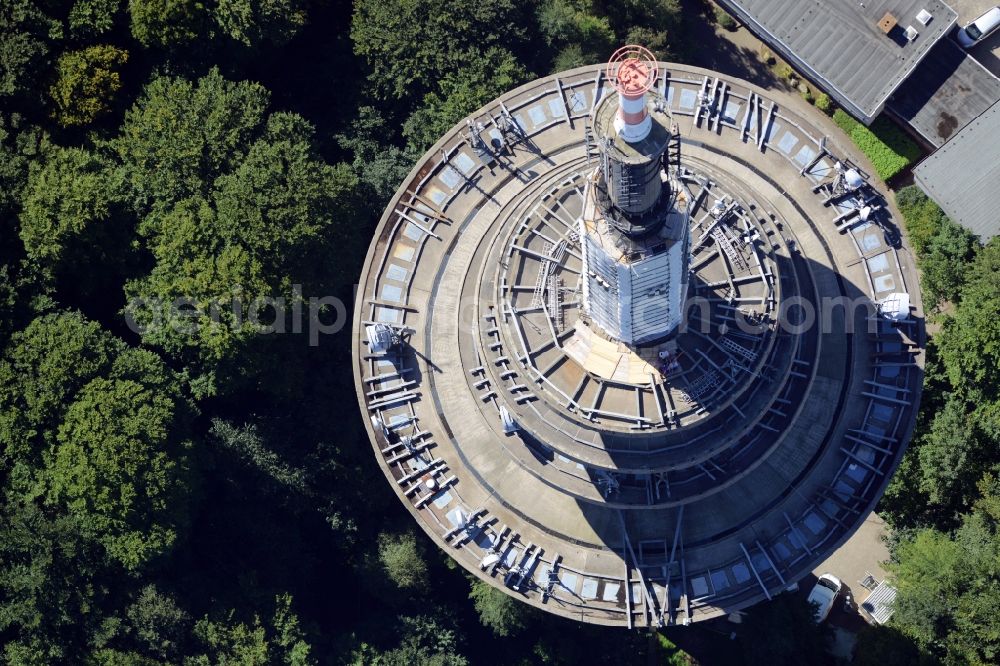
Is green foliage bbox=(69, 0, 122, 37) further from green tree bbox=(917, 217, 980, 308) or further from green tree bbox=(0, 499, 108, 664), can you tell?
green tree bbox=(917, 217, 980, 308)

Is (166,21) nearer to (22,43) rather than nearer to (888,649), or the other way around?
(22,43)

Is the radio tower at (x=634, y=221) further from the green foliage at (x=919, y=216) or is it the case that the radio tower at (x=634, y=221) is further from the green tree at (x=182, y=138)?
the green tree at (x=182, y=138)

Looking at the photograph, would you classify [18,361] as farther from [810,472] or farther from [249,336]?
[810,472]

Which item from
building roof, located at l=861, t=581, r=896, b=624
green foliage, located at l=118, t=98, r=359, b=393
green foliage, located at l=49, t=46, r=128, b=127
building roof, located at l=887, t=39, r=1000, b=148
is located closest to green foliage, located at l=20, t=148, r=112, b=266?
green foliage, located at l=118, t=98, r=359, b=393

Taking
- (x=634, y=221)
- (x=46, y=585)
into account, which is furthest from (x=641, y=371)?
(x=46, y=585)

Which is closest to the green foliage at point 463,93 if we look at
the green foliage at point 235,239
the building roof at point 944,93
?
the green foliage at point 235,239

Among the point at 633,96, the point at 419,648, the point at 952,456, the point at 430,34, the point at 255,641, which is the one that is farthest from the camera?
the point at 419,648

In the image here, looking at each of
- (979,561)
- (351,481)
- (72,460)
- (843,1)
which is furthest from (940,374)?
(72,460)
